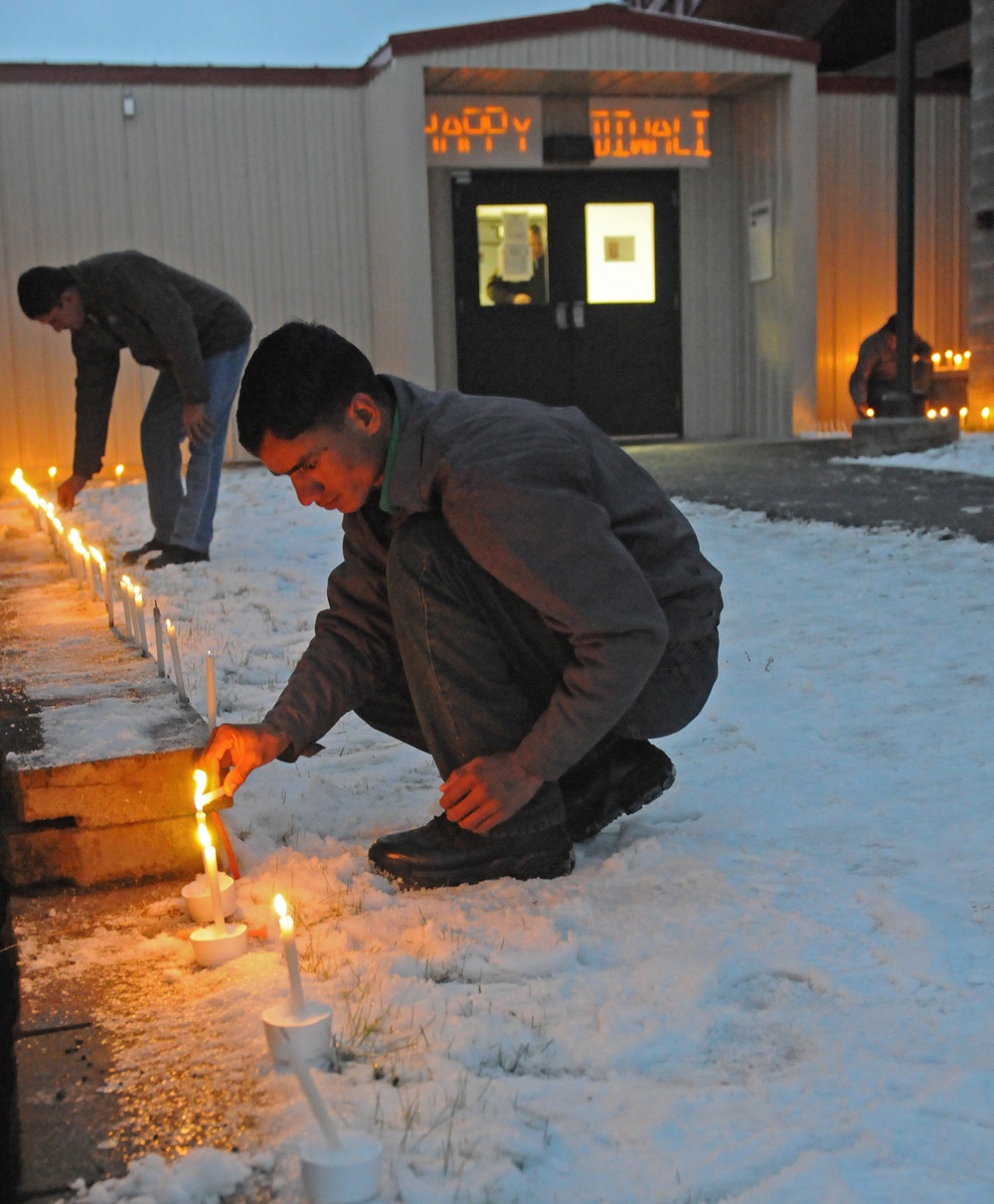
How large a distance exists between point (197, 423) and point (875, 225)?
9.39 meters

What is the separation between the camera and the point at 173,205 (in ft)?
37.2

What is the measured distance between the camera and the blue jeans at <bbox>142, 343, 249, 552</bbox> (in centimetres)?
581

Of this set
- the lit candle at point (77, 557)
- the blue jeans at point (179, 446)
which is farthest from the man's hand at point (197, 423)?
the lit candle at point (77, 557)

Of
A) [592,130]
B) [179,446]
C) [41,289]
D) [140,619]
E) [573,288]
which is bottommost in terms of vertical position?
[140,619]

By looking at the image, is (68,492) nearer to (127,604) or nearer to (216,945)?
(127,604)

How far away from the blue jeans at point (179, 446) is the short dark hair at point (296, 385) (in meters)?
3.73

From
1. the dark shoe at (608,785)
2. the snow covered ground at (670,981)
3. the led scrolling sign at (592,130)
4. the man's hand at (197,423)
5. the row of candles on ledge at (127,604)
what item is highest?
the led scrolling sign at (592,130)

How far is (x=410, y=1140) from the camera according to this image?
59.8 inches

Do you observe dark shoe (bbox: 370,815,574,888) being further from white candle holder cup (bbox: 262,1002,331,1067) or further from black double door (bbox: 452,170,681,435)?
black double door (bbox: 452,170,681,435)

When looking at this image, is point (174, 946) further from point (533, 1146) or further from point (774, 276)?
point (774, 276)

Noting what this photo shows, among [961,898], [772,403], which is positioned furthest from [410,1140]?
[772,403]

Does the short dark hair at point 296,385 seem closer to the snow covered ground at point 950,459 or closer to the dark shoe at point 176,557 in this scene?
the dark shoe at point 176,557

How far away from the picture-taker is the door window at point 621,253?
1218cm

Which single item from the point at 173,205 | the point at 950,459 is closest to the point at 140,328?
the point at 950,459
